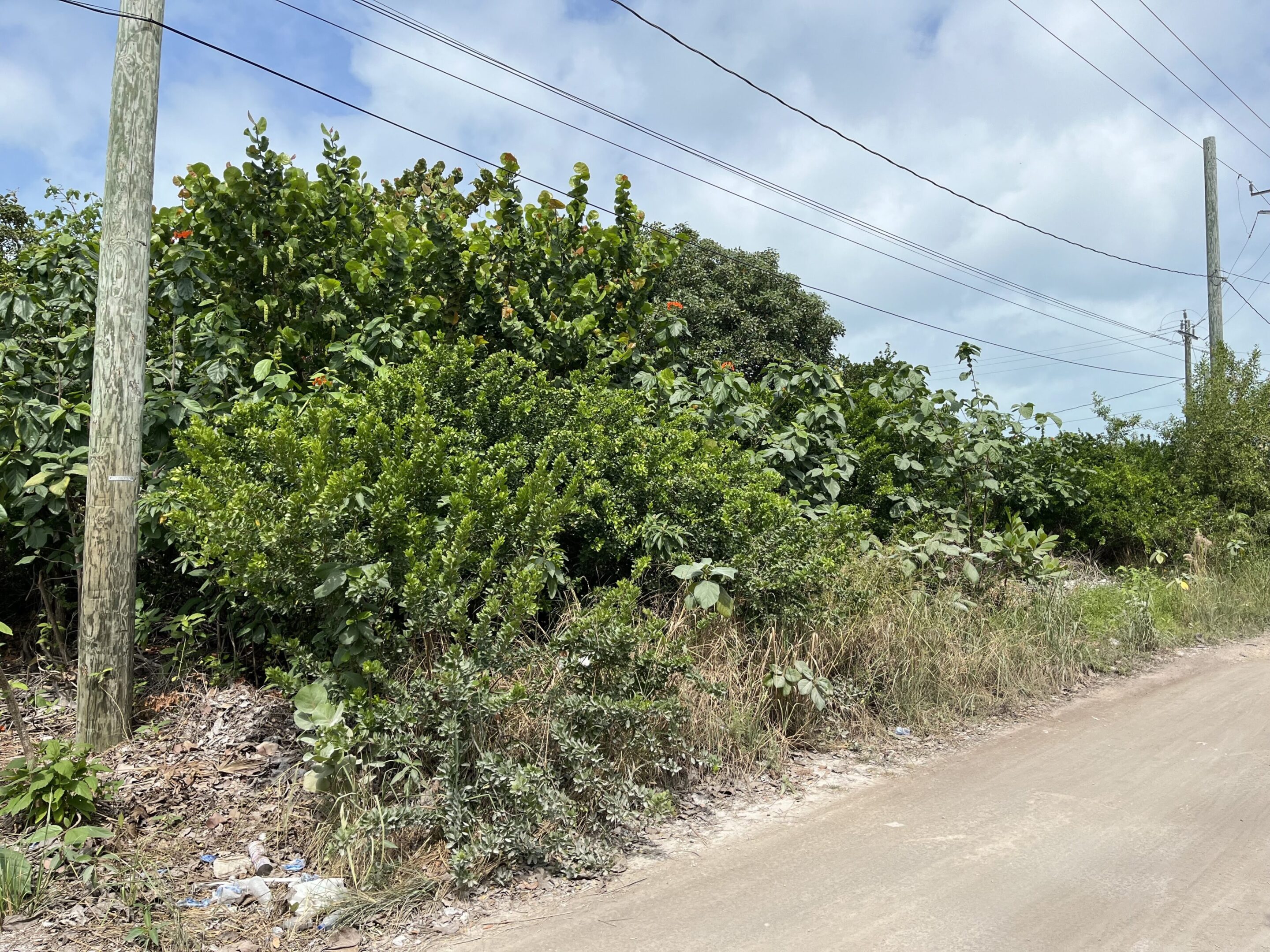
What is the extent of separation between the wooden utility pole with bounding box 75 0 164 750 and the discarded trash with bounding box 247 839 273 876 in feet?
4.23

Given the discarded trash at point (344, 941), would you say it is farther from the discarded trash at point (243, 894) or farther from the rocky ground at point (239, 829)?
the discarded trash at point (243, 894)

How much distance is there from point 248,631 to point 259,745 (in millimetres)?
664

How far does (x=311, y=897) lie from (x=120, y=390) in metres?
2.85

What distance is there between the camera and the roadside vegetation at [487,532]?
3.94m

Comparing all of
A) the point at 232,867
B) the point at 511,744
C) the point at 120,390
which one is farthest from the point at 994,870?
the point at 120,390

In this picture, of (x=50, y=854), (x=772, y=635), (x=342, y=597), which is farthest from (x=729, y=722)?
(x=50, y=854)

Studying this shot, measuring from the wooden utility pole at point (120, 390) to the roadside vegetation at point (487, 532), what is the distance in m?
0.27

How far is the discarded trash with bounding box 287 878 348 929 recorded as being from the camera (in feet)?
11.1

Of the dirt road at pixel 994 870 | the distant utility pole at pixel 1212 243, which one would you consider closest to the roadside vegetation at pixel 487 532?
the dirt road at pixel 994 870

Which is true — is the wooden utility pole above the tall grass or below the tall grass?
above

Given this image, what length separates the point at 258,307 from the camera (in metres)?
5.82

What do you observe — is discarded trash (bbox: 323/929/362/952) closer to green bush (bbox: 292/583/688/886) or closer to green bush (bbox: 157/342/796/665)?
green bush (bbox: 292/583/688/886)

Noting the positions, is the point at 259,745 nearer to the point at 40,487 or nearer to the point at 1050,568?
the point at 40,487

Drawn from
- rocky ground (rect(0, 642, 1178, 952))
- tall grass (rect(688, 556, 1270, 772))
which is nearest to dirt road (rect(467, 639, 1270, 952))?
rocky ground (rect(0, 642, 1178, 952))
